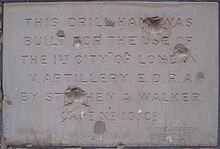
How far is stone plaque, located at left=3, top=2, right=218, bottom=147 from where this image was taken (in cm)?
241

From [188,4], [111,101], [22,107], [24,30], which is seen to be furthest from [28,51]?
[188,4]

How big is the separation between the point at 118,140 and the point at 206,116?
→ 1.37 ft

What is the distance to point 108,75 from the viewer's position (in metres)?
2.41

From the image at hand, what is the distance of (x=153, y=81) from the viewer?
241 cm

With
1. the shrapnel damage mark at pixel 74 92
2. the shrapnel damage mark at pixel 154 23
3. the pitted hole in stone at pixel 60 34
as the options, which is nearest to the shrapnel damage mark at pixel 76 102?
the shrapnel damage mark at pixel 74 92

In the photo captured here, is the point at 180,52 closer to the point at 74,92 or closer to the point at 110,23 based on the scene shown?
the point at 110,23

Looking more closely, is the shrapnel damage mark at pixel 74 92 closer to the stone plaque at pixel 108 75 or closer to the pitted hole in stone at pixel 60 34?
the stone plaque at pixel 108 75

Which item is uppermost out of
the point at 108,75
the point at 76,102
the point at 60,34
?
the point at 60,34

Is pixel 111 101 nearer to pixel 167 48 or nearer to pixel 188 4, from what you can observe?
pixel 167 48

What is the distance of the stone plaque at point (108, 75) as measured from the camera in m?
2.41

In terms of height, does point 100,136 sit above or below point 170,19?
below

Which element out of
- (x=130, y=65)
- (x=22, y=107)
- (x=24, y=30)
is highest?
(x=24, y=30)

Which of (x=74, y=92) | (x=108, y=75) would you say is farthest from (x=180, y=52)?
(x=74, y=92)

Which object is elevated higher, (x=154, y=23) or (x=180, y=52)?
(x=154, y=23)
